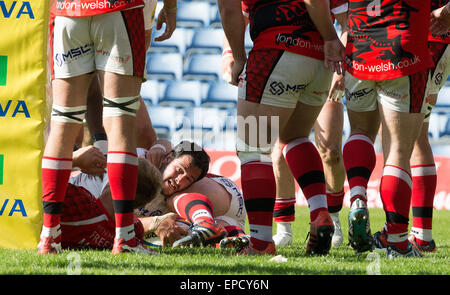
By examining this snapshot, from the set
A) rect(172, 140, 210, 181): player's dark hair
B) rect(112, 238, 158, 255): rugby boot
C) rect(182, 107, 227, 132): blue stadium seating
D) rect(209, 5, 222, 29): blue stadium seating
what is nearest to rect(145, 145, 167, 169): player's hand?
rect(172, 140, 210, 181): player's dark hair

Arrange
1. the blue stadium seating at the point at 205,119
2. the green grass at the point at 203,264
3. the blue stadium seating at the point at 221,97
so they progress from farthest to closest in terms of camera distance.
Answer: the blue stadium seating at the point at 221,97 < the blue stadium seating at the point at 205,119 < the green grass at the point at 203,264

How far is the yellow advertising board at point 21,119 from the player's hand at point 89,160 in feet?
0.77

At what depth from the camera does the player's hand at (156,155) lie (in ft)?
14.4

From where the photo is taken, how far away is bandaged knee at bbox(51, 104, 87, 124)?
3152 mm

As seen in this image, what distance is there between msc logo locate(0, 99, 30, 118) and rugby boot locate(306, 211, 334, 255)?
1.55 meters

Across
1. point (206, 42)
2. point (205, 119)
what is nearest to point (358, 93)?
point (205, 119)

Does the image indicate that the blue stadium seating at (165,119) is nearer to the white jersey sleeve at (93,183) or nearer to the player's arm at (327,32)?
the white jersey sleeve at (93,183)

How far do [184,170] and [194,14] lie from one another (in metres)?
9.73

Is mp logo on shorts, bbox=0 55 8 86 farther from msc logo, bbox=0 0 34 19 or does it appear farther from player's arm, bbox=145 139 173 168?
player's arm, bbox=145 139 173 168

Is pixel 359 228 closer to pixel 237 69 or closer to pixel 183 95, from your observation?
pixel 237 69

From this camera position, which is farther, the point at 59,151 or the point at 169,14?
the point at 169,14

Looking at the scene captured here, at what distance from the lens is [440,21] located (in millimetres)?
3521

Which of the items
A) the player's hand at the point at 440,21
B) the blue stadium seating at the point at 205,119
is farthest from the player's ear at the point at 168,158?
the blue stadium seating at the point at 205,119
